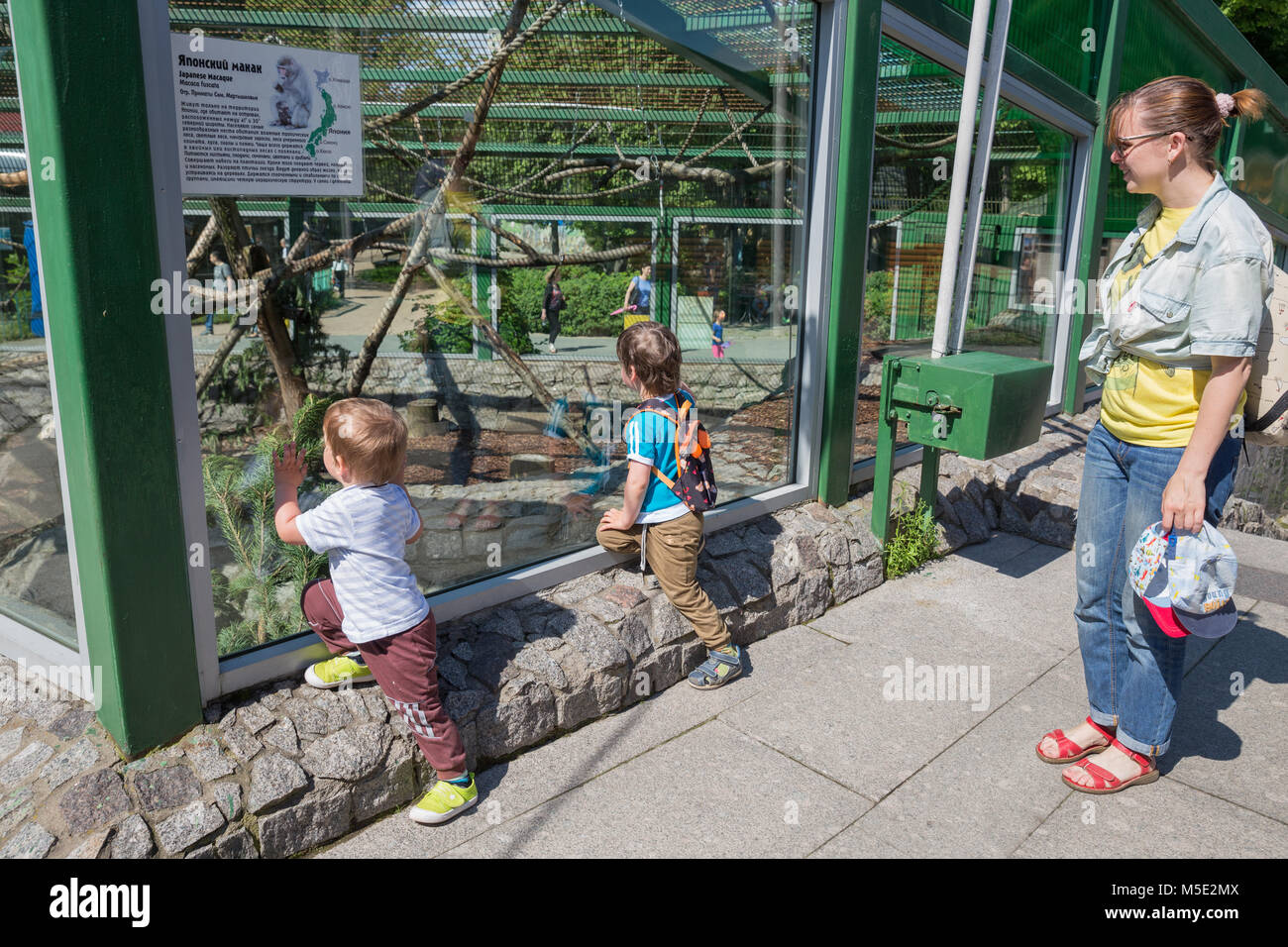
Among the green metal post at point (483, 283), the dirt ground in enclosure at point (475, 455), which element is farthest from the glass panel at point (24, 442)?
the green metal post at point (483, 283)

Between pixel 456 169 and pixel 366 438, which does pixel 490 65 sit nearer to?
pixel 456 169

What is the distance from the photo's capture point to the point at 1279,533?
7445 millimetres

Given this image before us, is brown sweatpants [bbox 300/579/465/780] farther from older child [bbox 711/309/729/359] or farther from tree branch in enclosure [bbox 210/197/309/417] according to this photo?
older child [bbox 711/309/729/359]

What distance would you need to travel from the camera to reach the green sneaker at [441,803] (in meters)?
2.93

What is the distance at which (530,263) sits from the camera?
3.95 metres

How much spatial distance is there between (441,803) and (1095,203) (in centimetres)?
714

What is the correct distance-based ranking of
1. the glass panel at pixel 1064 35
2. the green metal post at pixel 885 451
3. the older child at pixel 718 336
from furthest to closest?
the glass panel at pixel 1064 35, the green metal post at pixel 885 451, the older child at pixel 718 336

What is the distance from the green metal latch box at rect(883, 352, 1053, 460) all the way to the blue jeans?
1.40 metres

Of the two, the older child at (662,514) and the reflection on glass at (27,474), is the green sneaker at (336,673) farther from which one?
the older child at (662,514)

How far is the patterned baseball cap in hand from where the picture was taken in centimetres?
274

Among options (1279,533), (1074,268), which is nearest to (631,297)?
(1074,268)

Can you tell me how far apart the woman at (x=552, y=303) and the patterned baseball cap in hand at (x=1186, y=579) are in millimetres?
2358

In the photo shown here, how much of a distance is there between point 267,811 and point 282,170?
189 cm

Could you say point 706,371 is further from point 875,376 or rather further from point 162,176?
point 162,176
